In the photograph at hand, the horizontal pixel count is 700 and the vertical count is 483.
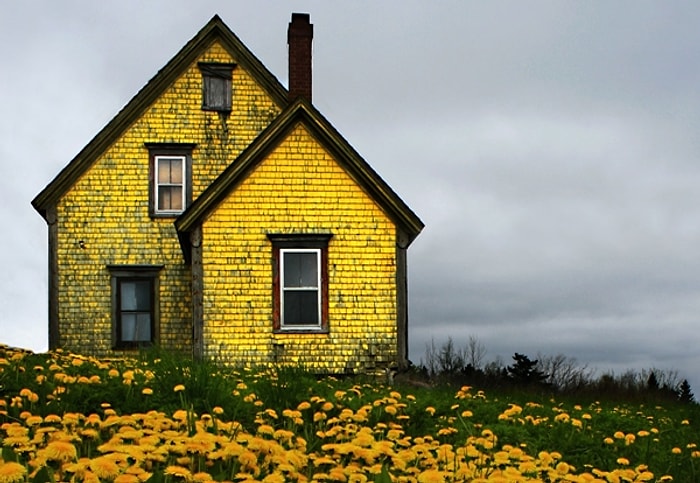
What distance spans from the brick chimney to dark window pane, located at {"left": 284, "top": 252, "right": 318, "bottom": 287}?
3.91 m

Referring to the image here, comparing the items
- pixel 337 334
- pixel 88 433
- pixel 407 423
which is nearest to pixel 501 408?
pixel 407 423

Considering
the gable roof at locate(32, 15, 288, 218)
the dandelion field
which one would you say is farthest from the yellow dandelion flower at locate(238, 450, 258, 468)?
the gable roof at locate(32, 15, 288, 218)

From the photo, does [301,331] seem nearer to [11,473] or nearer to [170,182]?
[170,182]

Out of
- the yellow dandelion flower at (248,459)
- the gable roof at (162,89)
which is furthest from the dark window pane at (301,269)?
the yellow dandelion flower at (248,459)

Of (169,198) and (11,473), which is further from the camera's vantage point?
(169,198)

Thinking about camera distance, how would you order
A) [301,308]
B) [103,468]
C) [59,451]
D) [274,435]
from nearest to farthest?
[103,468] → [59,451] → [274,435] → [301,308]

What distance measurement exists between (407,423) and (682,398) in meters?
24.3

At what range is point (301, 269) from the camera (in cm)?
2020

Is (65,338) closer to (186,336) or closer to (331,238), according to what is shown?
(186,336)

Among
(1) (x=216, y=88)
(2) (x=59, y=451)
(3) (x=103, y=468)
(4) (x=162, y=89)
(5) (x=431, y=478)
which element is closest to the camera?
(3) (x=103, y=468)

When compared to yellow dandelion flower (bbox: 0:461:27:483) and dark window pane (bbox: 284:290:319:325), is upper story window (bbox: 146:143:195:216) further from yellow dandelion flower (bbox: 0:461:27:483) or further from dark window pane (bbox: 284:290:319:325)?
yellow dandelion flower (bbox: 0:461:27:483)

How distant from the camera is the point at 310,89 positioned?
21.8m

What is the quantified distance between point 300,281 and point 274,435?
43.0 ft

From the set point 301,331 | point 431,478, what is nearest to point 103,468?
point 431,478
